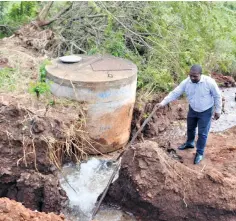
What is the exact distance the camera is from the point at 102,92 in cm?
667

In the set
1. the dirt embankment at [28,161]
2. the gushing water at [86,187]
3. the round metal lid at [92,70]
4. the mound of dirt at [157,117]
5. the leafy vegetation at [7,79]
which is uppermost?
the round metal lid at [92,70]

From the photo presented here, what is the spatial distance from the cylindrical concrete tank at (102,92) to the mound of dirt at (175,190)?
1.51 meters

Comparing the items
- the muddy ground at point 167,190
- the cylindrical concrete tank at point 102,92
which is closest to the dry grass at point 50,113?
the cylindrical concrete tank at point 102,92

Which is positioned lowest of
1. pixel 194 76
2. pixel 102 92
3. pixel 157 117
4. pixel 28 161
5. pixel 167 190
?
pixel 157 117

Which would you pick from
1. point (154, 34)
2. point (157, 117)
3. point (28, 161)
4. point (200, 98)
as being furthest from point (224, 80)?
point (28, 161)

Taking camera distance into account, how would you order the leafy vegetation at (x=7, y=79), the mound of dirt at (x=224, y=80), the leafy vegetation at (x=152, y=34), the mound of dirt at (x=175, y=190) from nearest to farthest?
the mound of dirt at (x=175, y=190), the leafy vegetation at (x=7, y=79), the leafy vegetation at (x=152, y=34), the mound of dirt at (x=224, y=80)

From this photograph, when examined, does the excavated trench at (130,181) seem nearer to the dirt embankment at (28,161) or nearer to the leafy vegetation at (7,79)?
the dirt embankment at (28,161)

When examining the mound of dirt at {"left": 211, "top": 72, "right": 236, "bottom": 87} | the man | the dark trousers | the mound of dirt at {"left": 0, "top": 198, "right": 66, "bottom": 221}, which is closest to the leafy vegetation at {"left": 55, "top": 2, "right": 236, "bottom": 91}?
the mound of dirt at {"left": 211, "top": 72, "right": 236, "bottom": 87}

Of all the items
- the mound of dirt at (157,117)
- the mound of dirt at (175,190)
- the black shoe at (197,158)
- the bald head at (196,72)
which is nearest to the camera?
the mound of dirt at (175,190)

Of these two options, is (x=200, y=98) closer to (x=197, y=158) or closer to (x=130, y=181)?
(x=197, y=158)

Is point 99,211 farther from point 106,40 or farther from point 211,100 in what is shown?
point 106,40

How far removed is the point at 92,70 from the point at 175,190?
2.72 metres

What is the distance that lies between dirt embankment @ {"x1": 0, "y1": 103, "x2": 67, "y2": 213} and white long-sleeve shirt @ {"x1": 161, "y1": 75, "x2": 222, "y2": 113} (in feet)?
5.75

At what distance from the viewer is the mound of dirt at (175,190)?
5.27m
